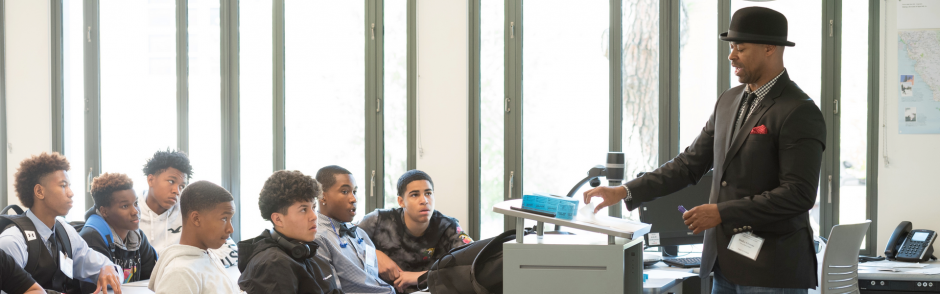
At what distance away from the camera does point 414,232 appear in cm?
332

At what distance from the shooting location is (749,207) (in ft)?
5.97

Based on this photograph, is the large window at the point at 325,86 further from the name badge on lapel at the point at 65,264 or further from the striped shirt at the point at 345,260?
the name badge on lapel at the point at 65,264

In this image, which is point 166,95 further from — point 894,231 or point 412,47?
point 894,231

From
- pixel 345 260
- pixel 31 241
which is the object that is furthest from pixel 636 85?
pixel 31 241

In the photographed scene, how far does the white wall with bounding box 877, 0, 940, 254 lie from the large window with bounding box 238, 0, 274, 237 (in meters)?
3.88

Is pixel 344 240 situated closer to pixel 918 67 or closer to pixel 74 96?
pixel 74 96

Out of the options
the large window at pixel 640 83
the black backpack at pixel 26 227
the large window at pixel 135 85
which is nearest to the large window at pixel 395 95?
the large window at pixel 640 83

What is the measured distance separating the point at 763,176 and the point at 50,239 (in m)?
2.59

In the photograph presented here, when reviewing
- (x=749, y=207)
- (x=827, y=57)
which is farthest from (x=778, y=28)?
(x=827, y=57)

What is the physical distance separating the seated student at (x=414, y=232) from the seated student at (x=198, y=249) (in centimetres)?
110

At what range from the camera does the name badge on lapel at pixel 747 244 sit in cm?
186

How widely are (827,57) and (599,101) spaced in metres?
1.35

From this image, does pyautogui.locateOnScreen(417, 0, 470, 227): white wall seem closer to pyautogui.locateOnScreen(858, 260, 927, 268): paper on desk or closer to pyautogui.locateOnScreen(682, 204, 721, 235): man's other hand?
pyautogui.locateOnScreen(858, 260, 927, 268): paper on desk

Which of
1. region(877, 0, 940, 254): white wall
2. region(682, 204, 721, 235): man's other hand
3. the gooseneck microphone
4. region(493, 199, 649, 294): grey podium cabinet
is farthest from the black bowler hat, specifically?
region(877, 0, 940, 254): white wall
